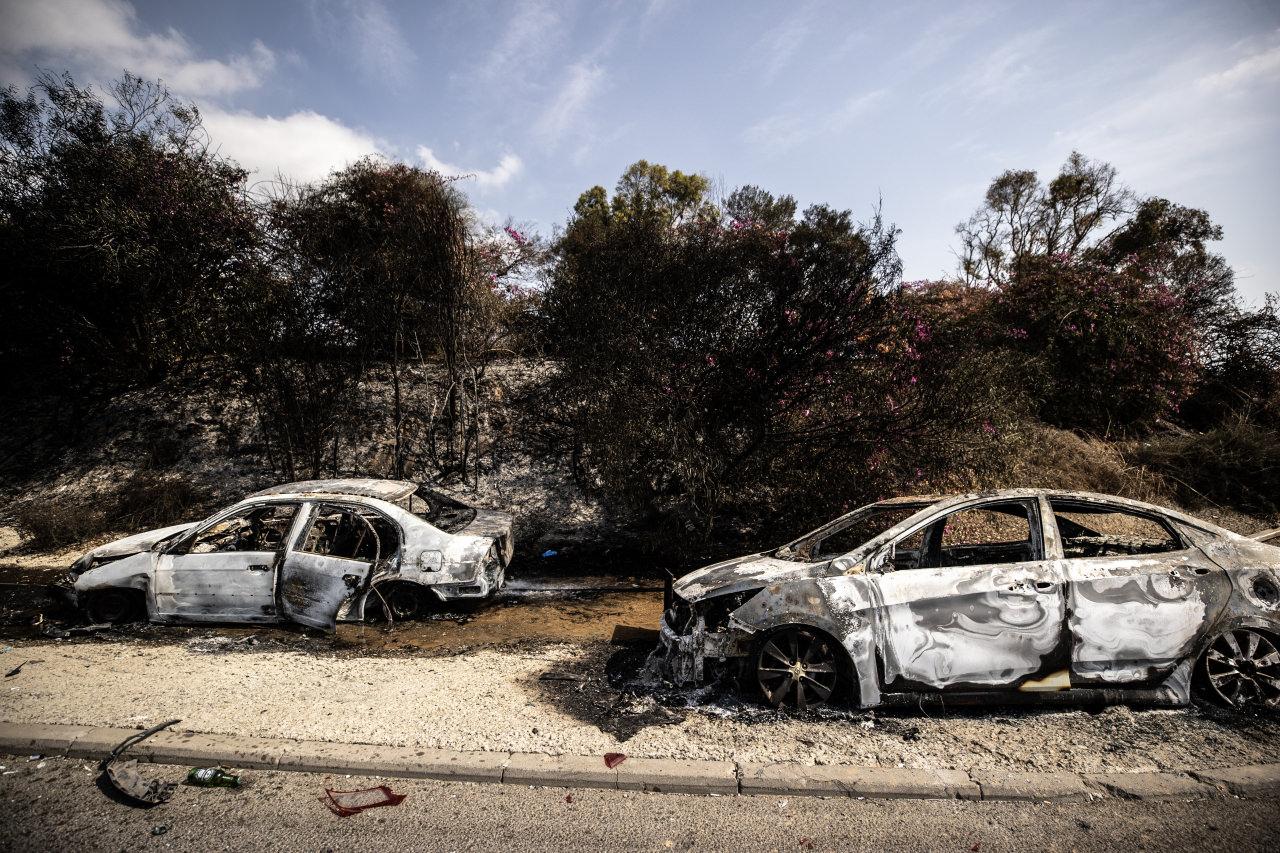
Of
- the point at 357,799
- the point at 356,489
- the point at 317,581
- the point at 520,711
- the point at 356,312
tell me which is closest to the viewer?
the point at 357,799

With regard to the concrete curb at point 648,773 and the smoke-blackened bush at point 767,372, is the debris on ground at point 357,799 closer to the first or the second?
the concrete curb at point 648,773

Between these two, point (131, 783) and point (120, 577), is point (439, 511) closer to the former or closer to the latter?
point (120, 577)

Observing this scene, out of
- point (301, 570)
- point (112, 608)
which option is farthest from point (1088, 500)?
point (112, 608)

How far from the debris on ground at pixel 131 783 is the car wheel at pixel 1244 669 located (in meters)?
6.56

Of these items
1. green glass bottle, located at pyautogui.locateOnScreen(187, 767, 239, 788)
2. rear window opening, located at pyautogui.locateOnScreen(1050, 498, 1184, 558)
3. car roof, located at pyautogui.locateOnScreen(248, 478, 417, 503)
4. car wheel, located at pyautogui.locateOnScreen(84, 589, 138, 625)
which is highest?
car roof, located at pyautogui.locateOnScreen(248, 478, 417, 503)

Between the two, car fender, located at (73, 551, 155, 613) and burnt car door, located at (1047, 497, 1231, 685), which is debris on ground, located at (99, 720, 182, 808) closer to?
car fender, located at (73, 551, 155, 613)

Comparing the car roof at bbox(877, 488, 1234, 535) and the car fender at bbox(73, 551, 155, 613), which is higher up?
the car roof at bbox(877, 488, 1234, 535)

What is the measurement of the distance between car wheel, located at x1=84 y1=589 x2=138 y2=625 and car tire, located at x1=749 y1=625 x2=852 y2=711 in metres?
6.13

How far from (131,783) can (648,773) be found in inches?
117

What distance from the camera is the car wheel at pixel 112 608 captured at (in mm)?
5797

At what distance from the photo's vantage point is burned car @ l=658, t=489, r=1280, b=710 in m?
3.81

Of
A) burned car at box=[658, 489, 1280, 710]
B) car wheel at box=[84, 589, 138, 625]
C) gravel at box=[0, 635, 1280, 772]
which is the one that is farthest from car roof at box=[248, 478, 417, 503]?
burned car at box=[658, 489, 1280, 710]

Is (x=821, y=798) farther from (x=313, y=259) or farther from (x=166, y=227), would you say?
(x=166, y=227)

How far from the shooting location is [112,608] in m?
5.84
